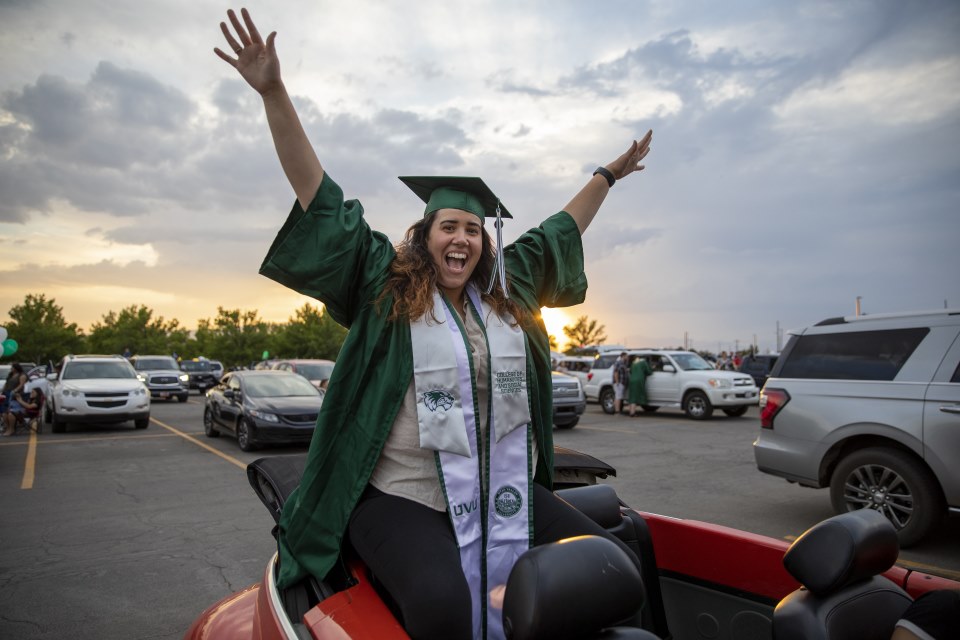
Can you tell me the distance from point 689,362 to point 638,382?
150cm

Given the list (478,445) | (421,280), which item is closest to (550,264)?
(421,280)

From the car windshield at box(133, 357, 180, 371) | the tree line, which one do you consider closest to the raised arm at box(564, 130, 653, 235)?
the car windshield at box(133, 357, 180, 371)

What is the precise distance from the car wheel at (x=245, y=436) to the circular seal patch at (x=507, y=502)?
970cm

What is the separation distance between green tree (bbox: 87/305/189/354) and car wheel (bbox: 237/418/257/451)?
66.5 metres

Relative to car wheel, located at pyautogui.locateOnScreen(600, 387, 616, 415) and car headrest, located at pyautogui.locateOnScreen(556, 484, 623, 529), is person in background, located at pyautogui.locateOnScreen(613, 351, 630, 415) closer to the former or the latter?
car wheel, located at pyautogui.locateOnScreen(600, 387, 616, 415)

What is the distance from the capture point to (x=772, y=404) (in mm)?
6043

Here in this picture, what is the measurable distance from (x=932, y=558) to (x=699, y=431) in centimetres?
891

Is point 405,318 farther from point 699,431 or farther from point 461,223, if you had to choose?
point 699,431

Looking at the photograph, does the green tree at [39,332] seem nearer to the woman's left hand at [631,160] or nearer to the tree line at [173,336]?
the tree line at [173,336]

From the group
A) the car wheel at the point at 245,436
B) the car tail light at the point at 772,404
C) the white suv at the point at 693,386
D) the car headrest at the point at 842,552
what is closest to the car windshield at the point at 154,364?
the car wheel at the point at 245,436

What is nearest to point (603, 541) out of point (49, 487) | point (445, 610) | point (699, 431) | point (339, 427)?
point (445, 610)

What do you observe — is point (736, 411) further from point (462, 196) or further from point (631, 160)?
point (462, 196)

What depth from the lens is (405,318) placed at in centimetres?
208

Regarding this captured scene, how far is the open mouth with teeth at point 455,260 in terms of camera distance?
224 cm
